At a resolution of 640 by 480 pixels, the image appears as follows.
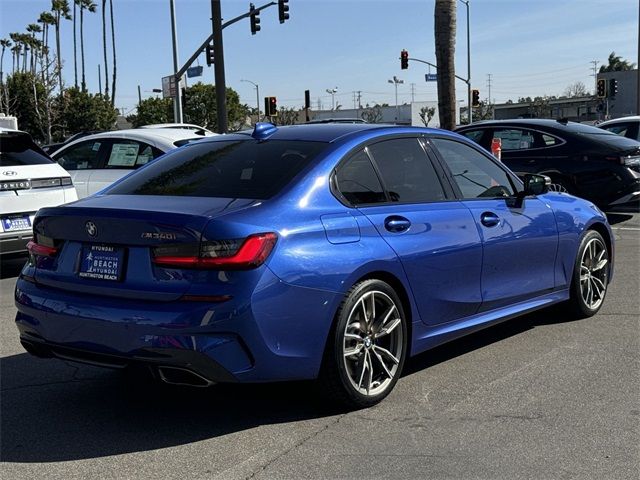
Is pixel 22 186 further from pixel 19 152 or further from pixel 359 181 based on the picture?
pixel 359 181

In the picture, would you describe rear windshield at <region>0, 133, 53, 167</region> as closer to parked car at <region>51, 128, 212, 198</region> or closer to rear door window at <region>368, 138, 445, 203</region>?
parked car at <region>51, 128, 212, 198</region>

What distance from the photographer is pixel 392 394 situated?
Answer: 177 inches

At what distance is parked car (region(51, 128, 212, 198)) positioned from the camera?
10273mm

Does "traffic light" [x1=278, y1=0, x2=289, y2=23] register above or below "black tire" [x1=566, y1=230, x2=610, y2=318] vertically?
above

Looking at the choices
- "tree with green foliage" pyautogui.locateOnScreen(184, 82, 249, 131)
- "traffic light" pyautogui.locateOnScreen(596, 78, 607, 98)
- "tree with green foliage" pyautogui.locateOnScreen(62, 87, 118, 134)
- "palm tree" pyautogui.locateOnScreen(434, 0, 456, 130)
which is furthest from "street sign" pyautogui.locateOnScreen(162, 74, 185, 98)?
"tree with green foliage" pyautogui.locateOnScreen(184, 82, 249, 131)

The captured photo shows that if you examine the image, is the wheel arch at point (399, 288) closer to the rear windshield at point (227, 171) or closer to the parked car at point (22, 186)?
the rear windshield at point (227, 171)

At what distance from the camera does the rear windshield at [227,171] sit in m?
4.20

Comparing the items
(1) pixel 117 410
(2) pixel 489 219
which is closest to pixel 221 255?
(1) pixel 117 410

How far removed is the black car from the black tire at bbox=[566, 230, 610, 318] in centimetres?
536

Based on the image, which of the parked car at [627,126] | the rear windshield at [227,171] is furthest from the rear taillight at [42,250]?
the parked car at [627,126]

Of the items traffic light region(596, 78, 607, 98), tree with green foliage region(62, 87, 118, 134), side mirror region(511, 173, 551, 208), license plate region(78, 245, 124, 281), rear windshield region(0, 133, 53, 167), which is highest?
tree with green foliage region(62, 87, 118, 134)

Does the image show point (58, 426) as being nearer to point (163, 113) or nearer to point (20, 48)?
point (163, 113)

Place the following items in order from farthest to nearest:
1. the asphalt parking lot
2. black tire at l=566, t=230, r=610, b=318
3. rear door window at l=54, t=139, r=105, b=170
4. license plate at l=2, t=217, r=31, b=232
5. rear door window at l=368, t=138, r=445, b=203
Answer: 1. rear door window at l=54, t=139, r=105, b=170
2. license plate at l=2, t=217, r=31, b=232
3. black tire at l=566, t=230, r=610, b=318
4. rear door window at l=368, t=138, r=445, b=203
5. the asphalt parking lot

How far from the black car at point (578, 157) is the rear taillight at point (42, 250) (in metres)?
8.95
